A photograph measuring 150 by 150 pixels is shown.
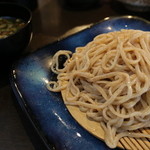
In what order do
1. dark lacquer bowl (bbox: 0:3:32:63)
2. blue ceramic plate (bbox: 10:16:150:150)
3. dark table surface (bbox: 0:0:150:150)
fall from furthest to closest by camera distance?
1. dark lacquer bowl (bbox: 0:3:32:63)
2. dark table surface (bbox: 0:0:150:150)
3. blue ceramic plate (bbox: 10:16:150:150)

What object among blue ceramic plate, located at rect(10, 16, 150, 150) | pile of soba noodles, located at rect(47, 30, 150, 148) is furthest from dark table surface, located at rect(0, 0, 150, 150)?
pile of soba noodles, located at rect(47, 30, 150, 148)

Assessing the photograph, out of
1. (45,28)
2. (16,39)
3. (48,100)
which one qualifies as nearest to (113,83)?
(48,100)

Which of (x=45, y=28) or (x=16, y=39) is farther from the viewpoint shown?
(x=45, y=28)

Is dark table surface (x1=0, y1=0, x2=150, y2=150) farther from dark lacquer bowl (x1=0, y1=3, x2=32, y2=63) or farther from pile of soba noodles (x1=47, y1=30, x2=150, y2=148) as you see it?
pile of soba noodles (x1=47, y1=30, x2=150, y2=148)

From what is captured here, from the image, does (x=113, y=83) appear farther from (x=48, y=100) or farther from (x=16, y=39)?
(x=16, y=39)

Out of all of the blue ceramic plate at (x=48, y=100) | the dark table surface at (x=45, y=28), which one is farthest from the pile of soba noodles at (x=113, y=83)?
the dark table surface at (x=45, y=28)

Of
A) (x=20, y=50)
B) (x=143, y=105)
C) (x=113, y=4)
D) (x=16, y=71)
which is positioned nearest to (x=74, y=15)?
(x=113, y=4)

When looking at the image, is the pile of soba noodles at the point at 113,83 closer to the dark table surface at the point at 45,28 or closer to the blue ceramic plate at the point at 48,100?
the blue ceramic plate at the point at 48,100
